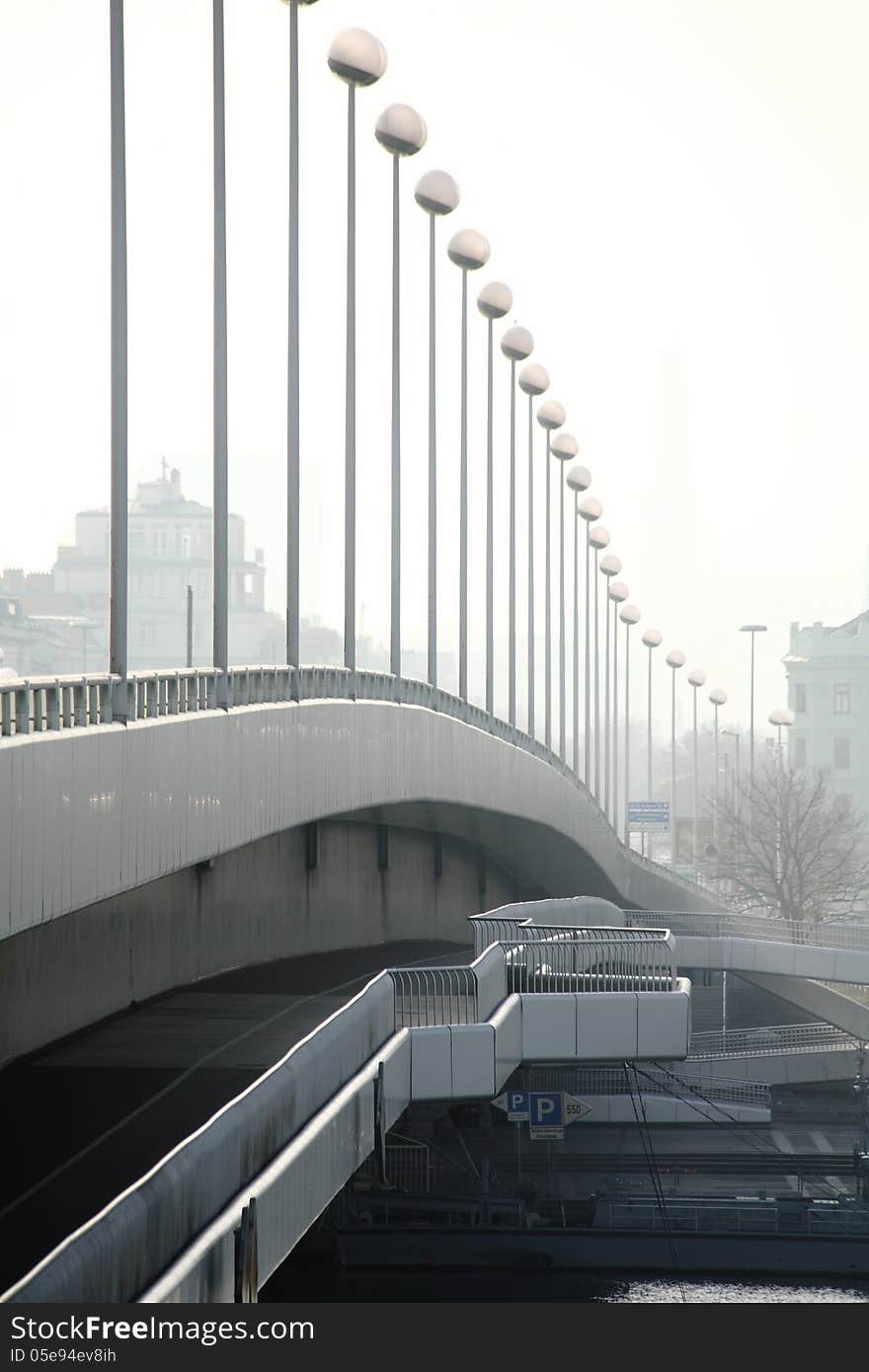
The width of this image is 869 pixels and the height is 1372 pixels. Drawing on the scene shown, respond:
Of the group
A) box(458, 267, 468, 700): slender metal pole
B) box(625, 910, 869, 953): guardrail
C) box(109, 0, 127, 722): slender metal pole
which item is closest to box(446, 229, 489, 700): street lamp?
box(458, 267, 468, 700): slender metal pole

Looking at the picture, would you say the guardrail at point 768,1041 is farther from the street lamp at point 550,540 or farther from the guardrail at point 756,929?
the street lamp at point 550,540

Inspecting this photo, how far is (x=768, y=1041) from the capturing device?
66.8 meters

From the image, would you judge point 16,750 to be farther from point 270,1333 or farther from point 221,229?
point 221,229

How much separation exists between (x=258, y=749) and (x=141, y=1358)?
1624 cm

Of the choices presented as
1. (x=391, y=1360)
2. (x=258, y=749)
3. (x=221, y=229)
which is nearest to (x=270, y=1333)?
(x=391, y=1360)

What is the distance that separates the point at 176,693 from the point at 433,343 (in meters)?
25.0

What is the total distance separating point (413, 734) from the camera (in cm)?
3894

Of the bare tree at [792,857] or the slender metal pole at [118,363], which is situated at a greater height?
the slender metal pole at [118,363]

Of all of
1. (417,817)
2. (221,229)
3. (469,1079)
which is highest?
(221,229)

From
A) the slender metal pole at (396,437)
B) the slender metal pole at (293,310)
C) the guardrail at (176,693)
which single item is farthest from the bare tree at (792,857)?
the slender metal pole at (293,310)

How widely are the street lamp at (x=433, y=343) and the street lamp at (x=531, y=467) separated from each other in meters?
13.4

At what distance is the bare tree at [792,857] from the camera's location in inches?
3664

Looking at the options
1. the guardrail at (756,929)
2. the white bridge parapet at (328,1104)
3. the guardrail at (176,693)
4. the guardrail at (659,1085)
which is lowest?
the guardrail at (659,1085)

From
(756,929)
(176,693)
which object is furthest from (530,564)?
(176,693)
